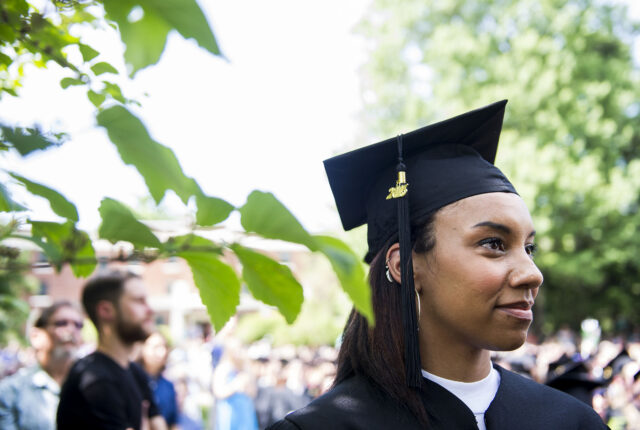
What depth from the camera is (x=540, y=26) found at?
730 inches

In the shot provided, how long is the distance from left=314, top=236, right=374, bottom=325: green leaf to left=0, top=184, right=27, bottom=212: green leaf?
40cm

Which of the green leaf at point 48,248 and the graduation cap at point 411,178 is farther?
the graduation cap at point 411,178

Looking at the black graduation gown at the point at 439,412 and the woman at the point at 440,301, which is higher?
the woman at the point at 440,301

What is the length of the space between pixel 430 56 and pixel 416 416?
18.9m

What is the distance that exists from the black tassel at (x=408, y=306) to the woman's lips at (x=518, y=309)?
260 mm

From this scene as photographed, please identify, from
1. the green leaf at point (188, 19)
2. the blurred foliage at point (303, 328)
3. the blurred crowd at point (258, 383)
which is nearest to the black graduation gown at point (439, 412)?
the green leaf at point (188, 19)

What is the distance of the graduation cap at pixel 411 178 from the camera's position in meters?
1.78

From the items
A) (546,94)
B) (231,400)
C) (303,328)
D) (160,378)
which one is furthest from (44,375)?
(303,328)

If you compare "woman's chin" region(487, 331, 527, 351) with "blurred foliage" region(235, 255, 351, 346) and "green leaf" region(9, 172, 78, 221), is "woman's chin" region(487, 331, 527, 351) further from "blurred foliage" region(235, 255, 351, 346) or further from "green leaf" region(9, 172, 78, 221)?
"blurred foliage" region(235, 255, 351, 346)

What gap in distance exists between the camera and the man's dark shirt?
3.27 metres

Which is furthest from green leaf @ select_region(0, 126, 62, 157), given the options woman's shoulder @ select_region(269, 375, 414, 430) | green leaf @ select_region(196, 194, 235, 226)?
woman's shoulder @ select_region(269, 375, 414, 430)

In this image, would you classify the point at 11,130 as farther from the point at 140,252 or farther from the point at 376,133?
the point at 376,133

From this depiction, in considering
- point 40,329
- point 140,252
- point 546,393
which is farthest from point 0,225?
point 40,329

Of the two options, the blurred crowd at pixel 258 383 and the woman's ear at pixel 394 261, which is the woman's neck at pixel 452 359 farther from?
the blurred crowd at pixel 258 383
